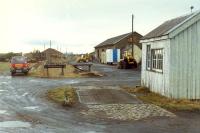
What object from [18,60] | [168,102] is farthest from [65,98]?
[18,60]

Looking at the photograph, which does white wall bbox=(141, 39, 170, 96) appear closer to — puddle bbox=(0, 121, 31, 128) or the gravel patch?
the gravel patch

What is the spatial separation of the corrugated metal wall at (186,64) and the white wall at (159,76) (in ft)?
1.18

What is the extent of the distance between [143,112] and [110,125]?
2855 millimetres

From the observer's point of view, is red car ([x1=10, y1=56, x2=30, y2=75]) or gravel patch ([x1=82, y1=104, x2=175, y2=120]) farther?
red car ([x1=10, y1=56, x2=30, y2=75])

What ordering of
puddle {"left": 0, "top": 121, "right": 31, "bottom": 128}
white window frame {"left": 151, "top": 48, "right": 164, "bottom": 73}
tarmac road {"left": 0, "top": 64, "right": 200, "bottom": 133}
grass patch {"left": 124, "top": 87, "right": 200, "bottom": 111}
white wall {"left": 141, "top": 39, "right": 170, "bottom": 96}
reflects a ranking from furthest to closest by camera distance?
white window frame {"left": 151, "top": 48, "right": 164, "bottom": 73} → white wall {"left": 141, "top": 39, "right": 170, "bottom": 96} → grass patch {"left": 124, "top": 87, "right": 200, "bottom": 111} → puddle {"left": 0, "top": 121, "right": 31, "bottom": 128} → tarmac road {"left": 0, "top": 64, "right": 200, "bottom": 133}

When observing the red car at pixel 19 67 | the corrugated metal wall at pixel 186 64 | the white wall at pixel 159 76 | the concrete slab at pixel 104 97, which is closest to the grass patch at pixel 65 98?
the concrete slab at pixel 104 97

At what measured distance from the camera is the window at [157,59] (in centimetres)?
2147

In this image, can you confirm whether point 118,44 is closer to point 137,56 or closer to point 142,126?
point 137,56

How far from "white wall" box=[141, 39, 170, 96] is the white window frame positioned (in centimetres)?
22

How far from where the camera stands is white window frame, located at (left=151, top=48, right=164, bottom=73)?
70.3 ft

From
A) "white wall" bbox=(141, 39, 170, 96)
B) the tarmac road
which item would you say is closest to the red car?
"white wall" bbox=(141, 39, 170, 96)

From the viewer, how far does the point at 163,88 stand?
20.8m

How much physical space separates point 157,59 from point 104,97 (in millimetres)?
3571

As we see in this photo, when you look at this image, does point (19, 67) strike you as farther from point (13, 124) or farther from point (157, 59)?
point (13, 124)
